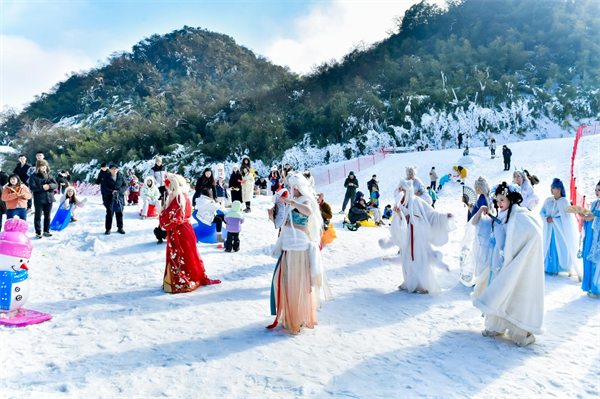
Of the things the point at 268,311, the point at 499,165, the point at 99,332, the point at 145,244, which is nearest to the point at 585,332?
the point at 268,311

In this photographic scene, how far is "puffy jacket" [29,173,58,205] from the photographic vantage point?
8308 mm

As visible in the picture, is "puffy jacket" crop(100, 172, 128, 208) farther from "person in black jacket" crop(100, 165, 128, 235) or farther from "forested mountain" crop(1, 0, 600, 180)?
"forested mountain" crop(1, 0, 600, 180)

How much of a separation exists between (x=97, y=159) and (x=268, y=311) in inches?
1747

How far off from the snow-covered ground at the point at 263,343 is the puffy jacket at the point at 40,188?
1791 mm

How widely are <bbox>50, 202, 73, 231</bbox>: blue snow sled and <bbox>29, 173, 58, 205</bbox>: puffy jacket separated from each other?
4.04 feet

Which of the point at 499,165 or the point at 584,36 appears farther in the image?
the point at 584,36

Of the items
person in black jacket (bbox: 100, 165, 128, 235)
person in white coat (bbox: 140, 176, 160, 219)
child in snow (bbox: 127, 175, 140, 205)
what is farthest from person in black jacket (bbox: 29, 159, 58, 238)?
child in snow (bbox: 127, 175, 140, 205)

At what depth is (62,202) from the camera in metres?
9.88

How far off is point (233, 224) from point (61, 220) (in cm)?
468

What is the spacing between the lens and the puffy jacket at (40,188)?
27.3 feet

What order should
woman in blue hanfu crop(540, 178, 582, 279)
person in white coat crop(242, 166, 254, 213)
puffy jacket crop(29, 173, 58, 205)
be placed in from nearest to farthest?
woman in blue hanfu crop(540, 178, 582, 279)
puffy jacket crop(29, 173, 58, 205)
person in white coat crop(242, 166, 254, 213)

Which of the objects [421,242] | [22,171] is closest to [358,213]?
[421,242]

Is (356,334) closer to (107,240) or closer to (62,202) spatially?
(107,240)

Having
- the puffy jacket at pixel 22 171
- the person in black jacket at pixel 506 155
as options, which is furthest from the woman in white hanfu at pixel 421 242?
the person in black jacket at pixel 506 155
